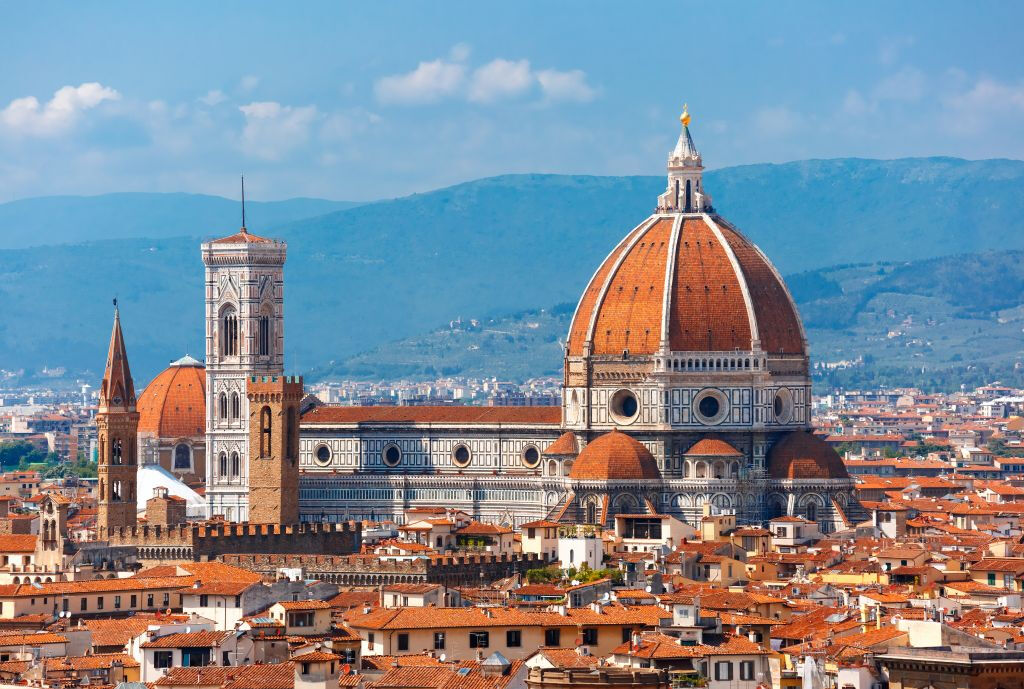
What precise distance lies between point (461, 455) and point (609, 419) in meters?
8.13

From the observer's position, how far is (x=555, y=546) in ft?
310

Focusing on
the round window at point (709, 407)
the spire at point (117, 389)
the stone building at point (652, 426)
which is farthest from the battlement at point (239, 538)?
the round window at point (709, 407)

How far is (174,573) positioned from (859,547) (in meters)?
28.8

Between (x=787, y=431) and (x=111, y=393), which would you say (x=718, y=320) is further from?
(x=111, y=393)

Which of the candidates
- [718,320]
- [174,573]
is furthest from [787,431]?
[174,573]

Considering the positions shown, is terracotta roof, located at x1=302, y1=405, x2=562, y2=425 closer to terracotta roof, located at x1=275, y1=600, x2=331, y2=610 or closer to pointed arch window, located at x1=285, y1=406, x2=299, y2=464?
pointed arch window, located at x1=285, y1=406, x2=299, y2=464

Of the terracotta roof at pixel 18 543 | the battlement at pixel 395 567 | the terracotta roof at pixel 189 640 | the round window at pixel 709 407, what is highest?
the round window at pixel 709 407

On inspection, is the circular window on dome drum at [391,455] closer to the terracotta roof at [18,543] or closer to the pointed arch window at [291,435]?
the pointed arch window at [291,435]

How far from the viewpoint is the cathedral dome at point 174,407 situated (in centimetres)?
15375

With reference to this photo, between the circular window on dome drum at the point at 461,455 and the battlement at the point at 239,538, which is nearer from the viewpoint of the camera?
the battlement at the point at 239,538

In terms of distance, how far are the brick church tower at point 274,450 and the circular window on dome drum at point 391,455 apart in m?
13.6

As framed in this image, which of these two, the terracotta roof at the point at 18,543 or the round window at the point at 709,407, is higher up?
the round window at the point at 709,407

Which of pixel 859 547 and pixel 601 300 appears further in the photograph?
pixel 601 300

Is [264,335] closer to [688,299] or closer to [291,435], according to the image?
[291,435]
